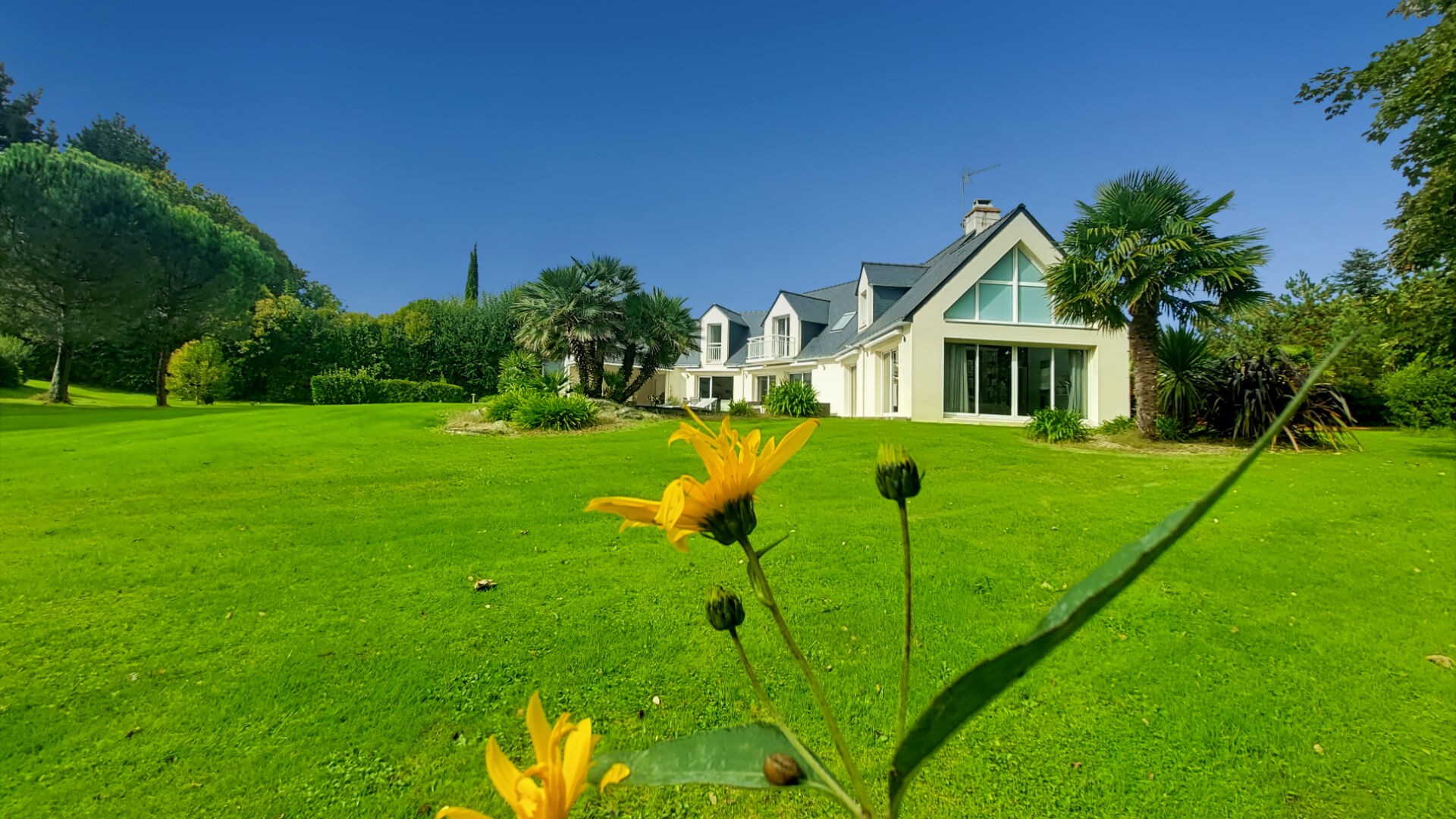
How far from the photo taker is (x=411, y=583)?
3.84 meters

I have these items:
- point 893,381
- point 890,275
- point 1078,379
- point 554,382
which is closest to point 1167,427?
point 1078,379

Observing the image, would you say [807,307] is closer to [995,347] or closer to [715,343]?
[715,343]

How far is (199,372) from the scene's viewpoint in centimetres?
2309

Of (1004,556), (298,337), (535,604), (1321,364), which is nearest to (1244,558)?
(1004,556)

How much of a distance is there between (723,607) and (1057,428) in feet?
39.7

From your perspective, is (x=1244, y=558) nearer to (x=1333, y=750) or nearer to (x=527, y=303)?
(x=1333, y=750)

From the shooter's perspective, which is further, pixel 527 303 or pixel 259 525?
pixel 527 303

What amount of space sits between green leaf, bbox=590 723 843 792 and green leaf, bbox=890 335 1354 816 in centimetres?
15

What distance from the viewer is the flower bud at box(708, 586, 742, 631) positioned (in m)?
0.84

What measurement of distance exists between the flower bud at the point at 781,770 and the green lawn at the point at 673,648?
5.98 feet

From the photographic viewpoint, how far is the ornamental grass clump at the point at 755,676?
1.44 feet

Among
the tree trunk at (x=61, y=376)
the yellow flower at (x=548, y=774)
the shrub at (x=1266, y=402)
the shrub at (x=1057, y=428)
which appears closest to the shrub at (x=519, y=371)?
the shrub at (x=1057, y=428)

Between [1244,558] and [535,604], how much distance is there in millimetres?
5018

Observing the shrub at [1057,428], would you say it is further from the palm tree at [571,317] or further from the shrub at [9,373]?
the shrub at [9,373]
